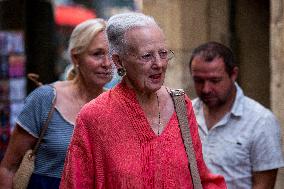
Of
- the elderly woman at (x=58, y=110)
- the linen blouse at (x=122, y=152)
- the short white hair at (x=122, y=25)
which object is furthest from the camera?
the elderly woman at (x=58, y=110)

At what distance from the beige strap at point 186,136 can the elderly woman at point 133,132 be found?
23 mm

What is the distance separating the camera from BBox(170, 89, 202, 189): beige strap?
3773 mm

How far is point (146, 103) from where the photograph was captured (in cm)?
388

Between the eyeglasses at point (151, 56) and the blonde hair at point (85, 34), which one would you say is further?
the blonde hair at point (85, 34)

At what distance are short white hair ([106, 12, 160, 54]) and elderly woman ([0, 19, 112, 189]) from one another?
0.93 meters

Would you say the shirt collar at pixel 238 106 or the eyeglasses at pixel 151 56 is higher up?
the eyeglasses at pixel 151 56

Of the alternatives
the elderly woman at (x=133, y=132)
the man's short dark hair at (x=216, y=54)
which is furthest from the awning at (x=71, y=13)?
the elderly woman at (x=133, y=132)

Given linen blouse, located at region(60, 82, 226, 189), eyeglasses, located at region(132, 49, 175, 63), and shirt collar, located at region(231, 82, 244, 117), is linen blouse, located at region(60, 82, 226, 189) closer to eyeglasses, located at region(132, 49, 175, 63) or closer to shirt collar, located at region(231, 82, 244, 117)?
eyeglasses, located at region(132, 49, 175, 63)

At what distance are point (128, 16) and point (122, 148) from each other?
0.60 meters

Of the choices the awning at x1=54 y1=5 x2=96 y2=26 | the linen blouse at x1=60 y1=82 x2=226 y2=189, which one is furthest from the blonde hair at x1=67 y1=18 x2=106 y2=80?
the awning at x1=54 y1=5 x2=96 y2=26

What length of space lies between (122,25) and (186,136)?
58 cm

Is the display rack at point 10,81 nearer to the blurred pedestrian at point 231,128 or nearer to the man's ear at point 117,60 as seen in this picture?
the blurred pedestrian at point 231,128

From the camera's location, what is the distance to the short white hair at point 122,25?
380 centimetres

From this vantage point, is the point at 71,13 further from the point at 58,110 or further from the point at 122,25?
the point at 122,25
